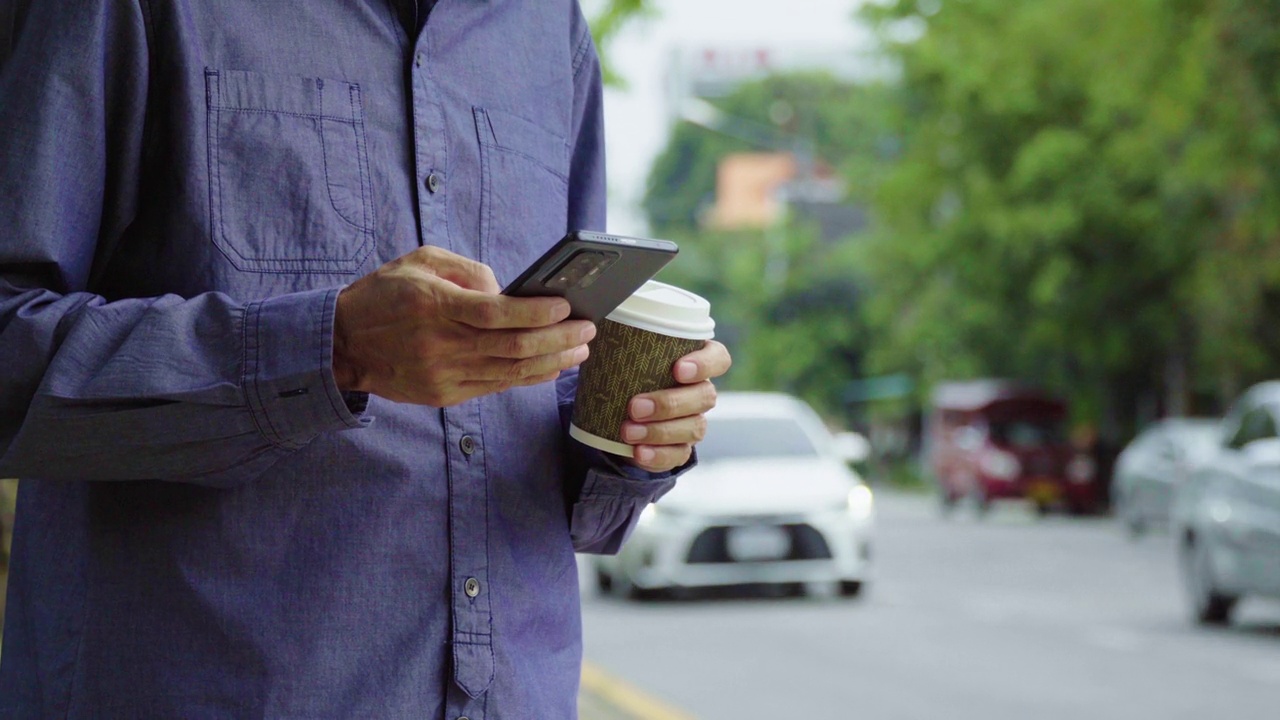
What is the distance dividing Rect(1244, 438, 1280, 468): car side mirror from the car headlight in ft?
8.66

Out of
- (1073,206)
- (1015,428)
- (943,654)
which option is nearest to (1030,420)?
(1015,428)

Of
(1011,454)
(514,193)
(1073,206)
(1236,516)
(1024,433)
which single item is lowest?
(1011,454)

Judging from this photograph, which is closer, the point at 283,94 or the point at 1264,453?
the point at 283,94

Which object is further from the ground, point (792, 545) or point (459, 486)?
point (459, 486)

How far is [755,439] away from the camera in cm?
1342

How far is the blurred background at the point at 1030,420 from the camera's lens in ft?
30.2

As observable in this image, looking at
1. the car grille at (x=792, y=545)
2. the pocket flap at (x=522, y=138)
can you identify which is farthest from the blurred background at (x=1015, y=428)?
the pocket flap at (x=522, y=138)

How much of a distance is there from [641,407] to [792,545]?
10696 millimetres

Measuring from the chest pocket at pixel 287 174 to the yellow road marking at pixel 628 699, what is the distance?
536 centimetres

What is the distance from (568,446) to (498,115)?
0.37m

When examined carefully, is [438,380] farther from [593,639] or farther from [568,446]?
[593,639]

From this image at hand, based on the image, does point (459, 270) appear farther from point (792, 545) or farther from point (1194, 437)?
point (1194, 437)

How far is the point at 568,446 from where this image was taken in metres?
1.95

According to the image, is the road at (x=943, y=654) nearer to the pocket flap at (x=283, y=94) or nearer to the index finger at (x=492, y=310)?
the pocket flap at (x=283, y=94)
